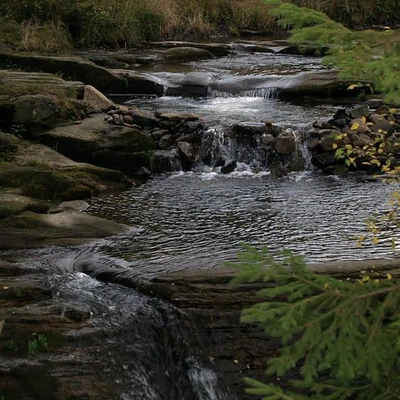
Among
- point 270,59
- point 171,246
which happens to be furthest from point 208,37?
point 171,246

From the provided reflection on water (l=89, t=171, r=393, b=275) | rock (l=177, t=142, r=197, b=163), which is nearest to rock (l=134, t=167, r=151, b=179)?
reflection on water (l=89, t=171, r=393, b=275)

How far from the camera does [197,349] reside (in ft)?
18.4

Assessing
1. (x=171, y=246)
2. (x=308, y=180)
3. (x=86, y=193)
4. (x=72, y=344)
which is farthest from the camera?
(x=308, y=180)

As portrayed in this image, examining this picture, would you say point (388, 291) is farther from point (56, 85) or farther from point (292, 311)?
point (56, 85)

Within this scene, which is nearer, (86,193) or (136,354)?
(136,354)

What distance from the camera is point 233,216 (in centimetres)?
834

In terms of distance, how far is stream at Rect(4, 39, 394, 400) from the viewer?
556 cm

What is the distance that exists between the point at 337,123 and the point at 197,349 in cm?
636

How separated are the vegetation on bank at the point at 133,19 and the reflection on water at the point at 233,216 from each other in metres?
7.48

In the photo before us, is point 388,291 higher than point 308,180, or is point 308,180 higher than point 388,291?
point 388,291

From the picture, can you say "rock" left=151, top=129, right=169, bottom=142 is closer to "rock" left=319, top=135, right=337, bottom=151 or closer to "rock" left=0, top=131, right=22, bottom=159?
"rock" left=0, top=131, right=22, bottom=159

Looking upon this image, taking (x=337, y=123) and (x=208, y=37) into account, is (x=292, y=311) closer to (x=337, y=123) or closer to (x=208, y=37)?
(x=337, y=123)

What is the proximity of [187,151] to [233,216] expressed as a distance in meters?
2.78

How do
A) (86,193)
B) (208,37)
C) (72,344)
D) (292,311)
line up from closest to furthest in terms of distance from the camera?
(292,311)
(72,344)
(86,193)
(208,37)
